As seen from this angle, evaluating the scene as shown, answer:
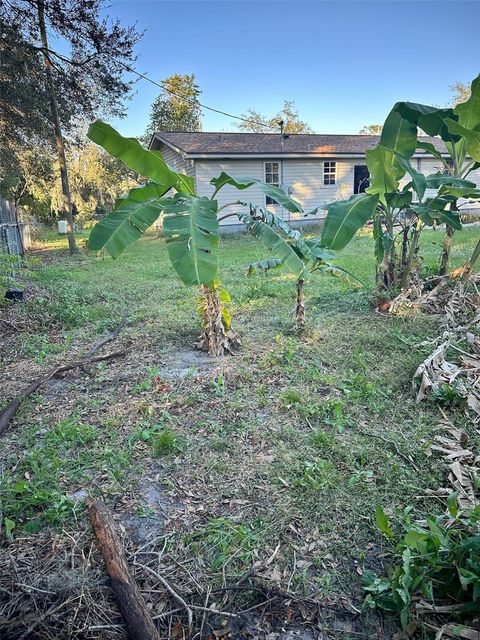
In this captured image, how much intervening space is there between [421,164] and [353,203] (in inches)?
685

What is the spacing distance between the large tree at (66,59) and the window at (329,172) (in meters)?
9.10

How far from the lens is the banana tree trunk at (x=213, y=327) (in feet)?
14.1

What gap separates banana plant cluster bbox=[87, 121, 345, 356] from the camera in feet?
10.2

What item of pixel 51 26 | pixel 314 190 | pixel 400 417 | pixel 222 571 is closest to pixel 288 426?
pixel 400 417

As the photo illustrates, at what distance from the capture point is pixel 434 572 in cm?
168

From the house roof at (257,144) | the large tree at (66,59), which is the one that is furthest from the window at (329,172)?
the large tree at (66,59)

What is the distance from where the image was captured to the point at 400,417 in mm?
3123

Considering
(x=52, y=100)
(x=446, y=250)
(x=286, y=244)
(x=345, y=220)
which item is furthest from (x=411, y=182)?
(x=52, y=100)

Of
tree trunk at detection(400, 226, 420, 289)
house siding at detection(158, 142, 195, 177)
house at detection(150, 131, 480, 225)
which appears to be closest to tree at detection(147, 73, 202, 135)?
house siding at detection(158, 142, 195, 177)

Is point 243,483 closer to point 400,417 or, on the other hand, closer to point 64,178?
point 400,417

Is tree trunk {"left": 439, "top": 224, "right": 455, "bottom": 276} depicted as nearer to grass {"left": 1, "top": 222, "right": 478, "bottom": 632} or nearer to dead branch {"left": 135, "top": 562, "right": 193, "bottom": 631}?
grass {"left": 1, "top": 222, "right": 478, "bottom": 632}

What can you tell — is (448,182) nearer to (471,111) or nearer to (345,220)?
(471,111)

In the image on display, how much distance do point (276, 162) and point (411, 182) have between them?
13041 millimetres

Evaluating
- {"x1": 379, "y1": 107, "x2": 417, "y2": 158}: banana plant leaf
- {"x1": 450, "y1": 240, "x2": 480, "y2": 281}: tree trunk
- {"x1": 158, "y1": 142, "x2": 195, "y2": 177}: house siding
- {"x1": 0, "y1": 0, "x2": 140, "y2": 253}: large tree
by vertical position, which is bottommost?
{"x1": 450, "y1": 240, "x2": 480, "y2": 281}: tree trunk
